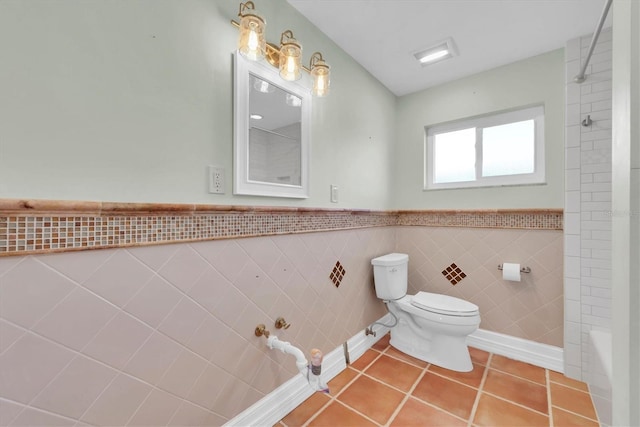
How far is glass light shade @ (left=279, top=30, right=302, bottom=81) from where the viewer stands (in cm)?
124

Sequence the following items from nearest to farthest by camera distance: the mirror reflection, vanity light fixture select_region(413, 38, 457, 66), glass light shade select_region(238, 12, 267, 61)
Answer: glass light shade select_region(238, 12, 267, 61), the mirror reflection, vanity light fixture select_region(413, 38, 457, 66)

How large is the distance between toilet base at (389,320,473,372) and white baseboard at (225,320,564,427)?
26cm

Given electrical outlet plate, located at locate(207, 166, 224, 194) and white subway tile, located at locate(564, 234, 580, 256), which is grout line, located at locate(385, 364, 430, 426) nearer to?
white subway tile, located at locate(564, 234, 580, 256)

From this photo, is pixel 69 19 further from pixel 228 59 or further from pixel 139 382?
pixel 139 382

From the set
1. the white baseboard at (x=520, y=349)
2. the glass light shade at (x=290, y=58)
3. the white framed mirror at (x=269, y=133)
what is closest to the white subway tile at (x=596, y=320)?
the white baseboard at (x=520, y=349)

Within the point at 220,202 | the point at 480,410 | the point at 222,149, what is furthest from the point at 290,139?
the point at 480,410

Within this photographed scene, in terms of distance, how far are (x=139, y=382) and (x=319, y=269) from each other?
3.24ft

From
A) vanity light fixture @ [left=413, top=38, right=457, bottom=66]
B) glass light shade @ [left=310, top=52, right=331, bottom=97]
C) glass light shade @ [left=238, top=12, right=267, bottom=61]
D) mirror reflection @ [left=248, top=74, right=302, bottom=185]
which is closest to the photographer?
glass light shade @ [left=238, top=12, right=267, bottom=61]

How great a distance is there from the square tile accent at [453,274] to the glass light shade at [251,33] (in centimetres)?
212

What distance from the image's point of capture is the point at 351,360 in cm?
189

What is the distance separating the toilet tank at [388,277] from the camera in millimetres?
2039

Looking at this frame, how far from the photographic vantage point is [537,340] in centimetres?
192

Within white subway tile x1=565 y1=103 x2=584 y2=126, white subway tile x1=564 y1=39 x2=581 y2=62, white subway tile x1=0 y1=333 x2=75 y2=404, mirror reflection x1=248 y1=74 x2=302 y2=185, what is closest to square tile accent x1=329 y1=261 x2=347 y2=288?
mirror reflection x1=248 y1=74 x2=302 y2=185

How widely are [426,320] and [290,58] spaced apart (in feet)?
6.07
